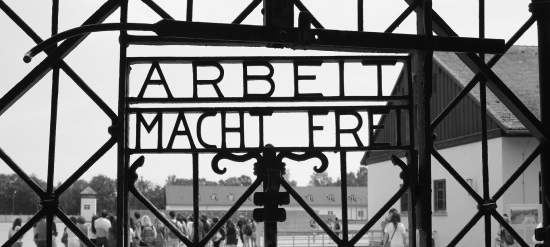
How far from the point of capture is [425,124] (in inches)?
112

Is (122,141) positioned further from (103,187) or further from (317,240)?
(103,187)

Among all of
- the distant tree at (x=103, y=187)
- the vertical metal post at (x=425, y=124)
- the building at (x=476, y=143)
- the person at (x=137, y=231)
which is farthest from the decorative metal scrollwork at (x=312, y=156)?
the distant tree at (x=103, y=187)

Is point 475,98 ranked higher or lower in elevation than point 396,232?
higher

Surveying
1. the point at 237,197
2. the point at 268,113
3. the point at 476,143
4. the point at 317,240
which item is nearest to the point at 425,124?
the point at 268,113

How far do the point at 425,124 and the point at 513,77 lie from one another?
78.6 feet

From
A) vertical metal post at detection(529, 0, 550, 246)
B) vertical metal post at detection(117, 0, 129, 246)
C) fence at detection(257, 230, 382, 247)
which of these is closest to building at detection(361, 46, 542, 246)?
fence at detection(257, 230, 382, 247)

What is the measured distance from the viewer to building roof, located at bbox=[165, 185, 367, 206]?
80.0 metres

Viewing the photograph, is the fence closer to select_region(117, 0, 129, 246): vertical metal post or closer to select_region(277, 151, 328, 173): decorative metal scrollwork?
select_region(277, 151, 328, 173): decorative metal scrollwork

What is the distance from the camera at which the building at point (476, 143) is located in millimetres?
22930

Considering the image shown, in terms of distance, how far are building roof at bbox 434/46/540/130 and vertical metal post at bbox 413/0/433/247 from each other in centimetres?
2101

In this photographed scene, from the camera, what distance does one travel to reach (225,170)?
3.55m

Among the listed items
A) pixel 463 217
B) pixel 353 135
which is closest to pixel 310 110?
pixel 353 135

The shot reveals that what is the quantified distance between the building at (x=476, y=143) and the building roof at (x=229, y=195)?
52490mm

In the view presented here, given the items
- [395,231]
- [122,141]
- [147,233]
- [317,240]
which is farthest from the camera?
[317,240]
